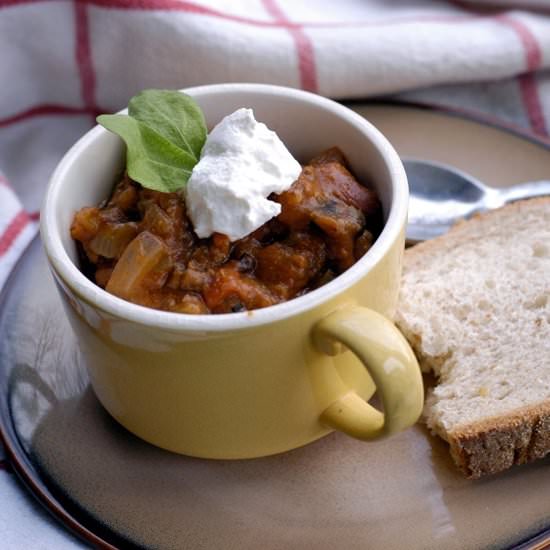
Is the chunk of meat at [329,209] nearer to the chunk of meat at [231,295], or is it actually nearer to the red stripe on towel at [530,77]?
the chunk of meat at [231,295]

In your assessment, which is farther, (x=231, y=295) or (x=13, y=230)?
(x=13, y=230)

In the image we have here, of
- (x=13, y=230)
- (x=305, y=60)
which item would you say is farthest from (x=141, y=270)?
(x=305, y=60)

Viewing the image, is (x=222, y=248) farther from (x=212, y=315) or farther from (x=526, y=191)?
(x=526, y=191)

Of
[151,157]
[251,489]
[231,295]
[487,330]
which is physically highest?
[151,157]

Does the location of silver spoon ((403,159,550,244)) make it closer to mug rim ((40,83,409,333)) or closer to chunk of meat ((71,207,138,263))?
mug rim ((40,83,409,333))

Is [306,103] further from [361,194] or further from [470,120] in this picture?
[470,120]

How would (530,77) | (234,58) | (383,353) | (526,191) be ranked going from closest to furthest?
1. (383,353)
2. (526,191)
3. (234,58)
4. (530,77)
